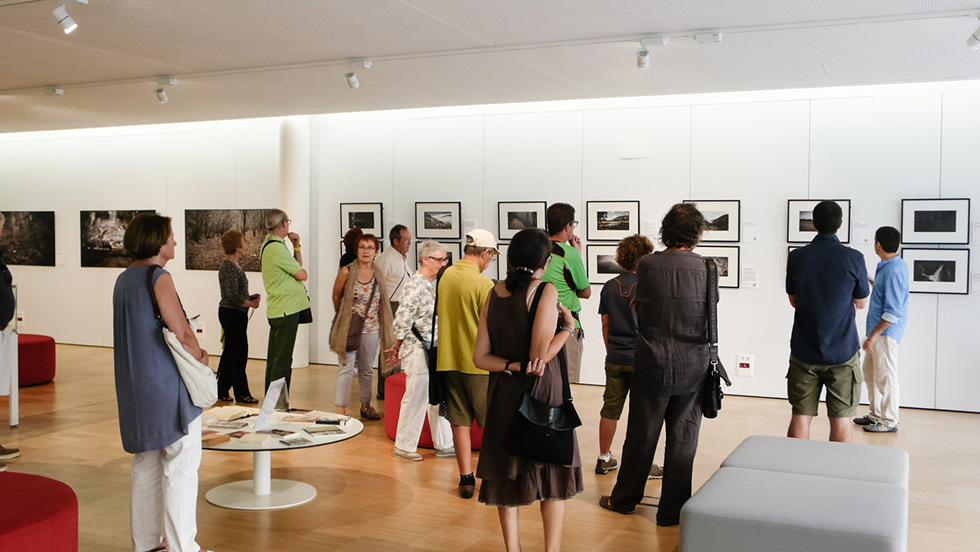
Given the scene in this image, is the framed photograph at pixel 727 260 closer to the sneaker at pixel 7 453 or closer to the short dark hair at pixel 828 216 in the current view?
the short dark hair at pixel 828 216

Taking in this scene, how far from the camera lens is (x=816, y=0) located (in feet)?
17.7

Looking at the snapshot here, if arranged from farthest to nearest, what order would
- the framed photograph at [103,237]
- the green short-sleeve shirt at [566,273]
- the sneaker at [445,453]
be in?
1. the framed photograph at [103,237]
2. the sneaker at [445,453]
3. the green short-sleeve shirt at [566,273]

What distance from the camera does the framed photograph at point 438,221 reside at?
10.8 meters

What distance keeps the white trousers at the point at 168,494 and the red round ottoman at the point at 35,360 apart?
6.55m

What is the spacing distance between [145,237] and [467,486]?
2.78 meters

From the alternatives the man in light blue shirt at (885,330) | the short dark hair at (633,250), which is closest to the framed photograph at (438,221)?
the short dark hair at (633,250)

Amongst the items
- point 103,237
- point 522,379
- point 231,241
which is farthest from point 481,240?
point 103,237

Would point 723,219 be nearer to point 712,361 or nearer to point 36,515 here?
point 712,361

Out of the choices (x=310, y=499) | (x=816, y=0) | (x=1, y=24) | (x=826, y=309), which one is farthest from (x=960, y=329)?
(x=1, y=24)

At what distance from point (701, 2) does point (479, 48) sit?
7.02ft

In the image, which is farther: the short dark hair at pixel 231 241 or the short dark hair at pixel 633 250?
the short dark hair at pixel 231 241

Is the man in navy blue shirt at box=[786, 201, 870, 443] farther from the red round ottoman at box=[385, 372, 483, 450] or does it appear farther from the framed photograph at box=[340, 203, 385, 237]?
the framed photograph at box=[340, 203, 385, 237]

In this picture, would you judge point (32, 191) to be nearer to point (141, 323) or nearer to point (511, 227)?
point (511, 227)

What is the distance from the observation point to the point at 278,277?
8133 mm
